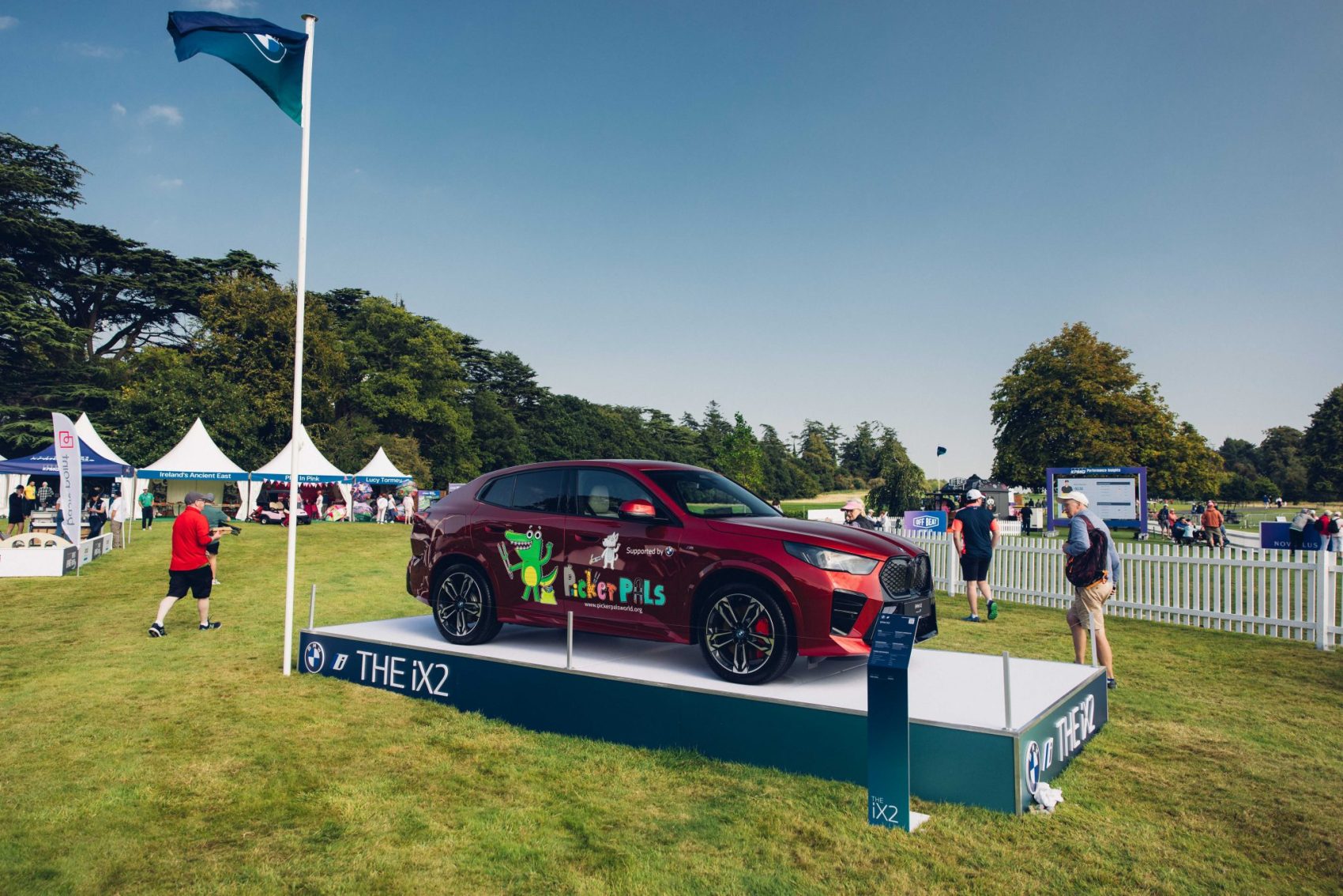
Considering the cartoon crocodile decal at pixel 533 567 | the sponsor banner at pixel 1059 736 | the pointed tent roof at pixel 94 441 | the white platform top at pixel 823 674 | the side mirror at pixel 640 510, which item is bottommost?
the sponsor banner at pixel 1059 736

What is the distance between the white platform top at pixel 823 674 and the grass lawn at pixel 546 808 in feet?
1.58

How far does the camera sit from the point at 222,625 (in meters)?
11.9

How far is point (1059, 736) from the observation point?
209 inches

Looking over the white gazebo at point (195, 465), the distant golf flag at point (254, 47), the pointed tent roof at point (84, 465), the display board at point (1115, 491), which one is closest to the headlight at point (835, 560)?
the distant golf flag at point (254, 47)

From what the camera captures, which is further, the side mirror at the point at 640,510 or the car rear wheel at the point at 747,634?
the side mirror at the point at 640,510

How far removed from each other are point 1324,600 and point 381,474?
1402 inches

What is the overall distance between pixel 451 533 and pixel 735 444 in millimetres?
93172

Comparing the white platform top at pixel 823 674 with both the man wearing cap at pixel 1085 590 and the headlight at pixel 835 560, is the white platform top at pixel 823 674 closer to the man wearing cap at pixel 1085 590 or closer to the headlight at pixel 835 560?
the headlight at pixel 835 560

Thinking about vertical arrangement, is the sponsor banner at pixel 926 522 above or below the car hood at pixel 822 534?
below

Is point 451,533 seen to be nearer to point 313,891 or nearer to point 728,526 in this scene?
point 728,526

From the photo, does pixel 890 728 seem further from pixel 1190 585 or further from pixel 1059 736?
pixel 1190 585

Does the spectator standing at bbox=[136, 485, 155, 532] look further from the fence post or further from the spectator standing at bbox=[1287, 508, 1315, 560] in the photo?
the spectator standing at bbox=[1287, 508, 1315, 560]

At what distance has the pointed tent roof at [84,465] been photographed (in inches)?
1089

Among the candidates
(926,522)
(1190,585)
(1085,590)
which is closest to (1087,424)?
(926,522)
